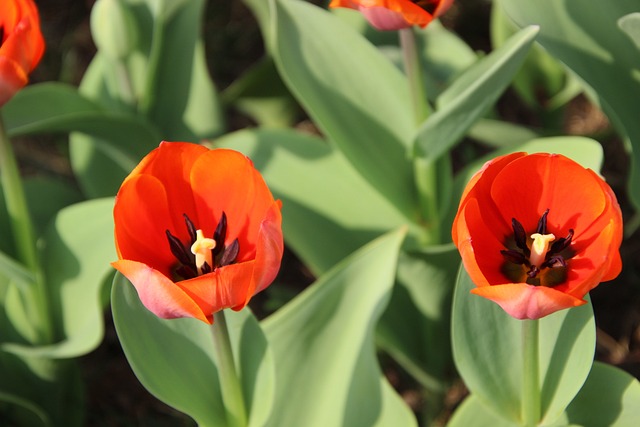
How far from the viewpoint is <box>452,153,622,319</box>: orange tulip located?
774mm

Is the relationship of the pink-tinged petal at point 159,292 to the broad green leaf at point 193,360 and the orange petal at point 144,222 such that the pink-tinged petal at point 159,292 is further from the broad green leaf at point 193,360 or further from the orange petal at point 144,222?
the broad green leaf at point 193,360

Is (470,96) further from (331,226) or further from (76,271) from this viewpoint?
(76,271)

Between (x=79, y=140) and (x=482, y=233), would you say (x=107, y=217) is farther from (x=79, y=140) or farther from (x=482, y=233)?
(x=482, y=233)

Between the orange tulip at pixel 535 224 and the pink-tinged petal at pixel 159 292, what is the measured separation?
22cm

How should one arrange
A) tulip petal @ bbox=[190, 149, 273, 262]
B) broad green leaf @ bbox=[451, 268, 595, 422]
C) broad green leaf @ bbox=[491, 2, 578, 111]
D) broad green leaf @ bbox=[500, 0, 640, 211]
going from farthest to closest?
broad green leaf @ bbox=[491, 2, 578, 111] < broad green leaf @ bbox=[500, 0, 640, 211] < broad green leaf @ bbox=[451, 268, 595, 422] < tulip petal @ bbox=[190, 149, 273, 262]

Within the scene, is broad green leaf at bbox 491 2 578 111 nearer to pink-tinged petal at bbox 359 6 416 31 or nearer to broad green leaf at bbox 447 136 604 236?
broad green leaf at bbox 447 136 604 236

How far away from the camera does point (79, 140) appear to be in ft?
4.98

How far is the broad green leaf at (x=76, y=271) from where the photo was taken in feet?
3.88

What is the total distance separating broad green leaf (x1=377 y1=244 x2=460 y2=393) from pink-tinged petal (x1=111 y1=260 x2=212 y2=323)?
52 centimetres

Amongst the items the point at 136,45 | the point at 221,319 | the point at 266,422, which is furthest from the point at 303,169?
the point at 221,319

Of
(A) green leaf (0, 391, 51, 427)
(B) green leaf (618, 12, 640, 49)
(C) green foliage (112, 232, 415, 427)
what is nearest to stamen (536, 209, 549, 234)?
(C) green foliage (112, 232, 415, 427)

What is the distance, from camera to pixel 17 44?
38.8 inches

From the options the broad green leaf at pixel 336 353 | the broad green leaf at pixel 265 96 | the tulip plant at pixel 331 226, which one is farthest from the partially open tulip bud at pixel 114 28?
the broad green leaf at pixel 336 353

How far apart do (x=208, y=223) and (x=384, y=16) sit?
1.03 feet
